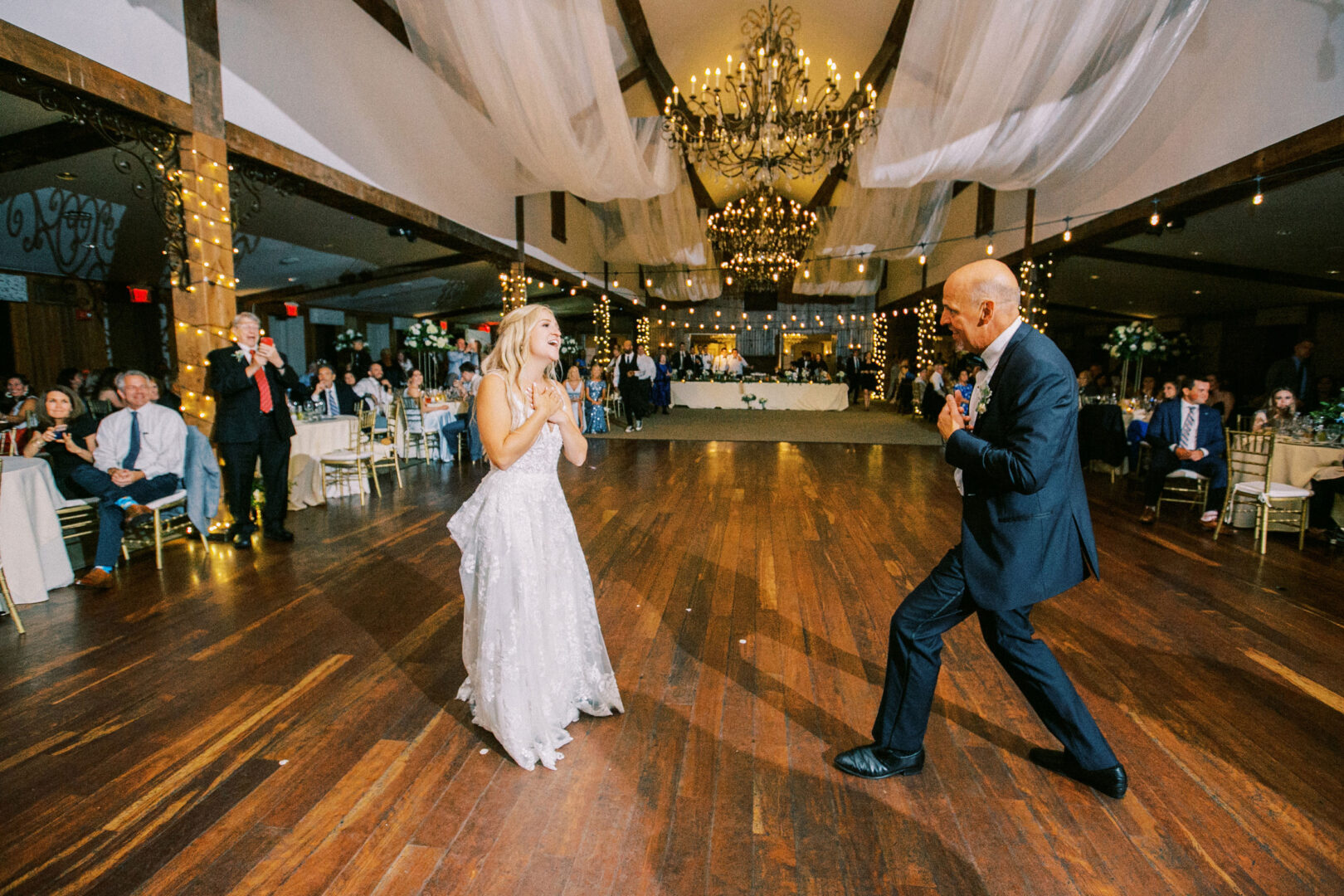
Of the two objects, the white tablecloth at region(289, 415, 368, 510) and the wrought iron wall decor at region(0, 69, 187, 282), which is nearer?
the wrought iron wall decor at region(0, 69, 187, 282)

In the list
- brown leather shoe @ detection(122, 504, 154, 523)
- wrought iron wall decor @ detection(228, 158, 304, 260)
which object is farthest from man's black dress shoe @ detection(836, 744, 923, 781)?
wrought iron wall decor @ detection(228, 158, 304, 260)

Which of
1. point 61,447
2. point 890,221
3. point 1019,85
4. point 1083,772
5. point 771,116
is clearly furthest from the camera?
point 890,221

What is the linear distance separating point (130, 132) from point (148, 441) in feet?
6.20

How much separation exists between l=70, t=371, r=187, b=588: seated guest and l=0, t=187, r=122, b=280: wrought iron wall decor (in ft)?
16.2

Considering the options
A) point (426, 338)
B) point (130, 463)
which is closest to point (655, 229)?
point (426, 338)

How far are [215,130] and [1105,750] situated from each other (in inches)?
227

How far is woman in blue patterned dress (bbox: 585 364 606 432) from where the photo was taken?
1059 cm

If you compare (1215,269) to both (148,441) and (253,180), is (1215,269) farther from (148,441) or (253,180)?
(148,441)

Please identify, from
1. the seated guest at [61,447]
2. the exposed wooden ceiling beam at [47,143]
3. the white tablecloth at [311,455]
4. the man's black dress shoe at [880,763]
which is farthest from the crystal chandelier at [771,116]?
the man's black dress shoe at [880,763]

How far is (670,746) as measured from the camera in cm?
212

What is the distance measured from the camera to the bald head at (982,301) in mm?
1658

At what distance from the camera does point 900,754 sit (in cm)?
195

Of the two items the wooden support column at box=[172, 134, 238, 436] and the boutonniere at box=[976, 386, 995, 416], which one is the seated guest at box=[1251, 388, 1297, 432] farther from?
the wooden support column at box=[172, 134, 238, 436]

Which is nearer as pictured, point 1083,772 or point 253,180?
point 1083,772
